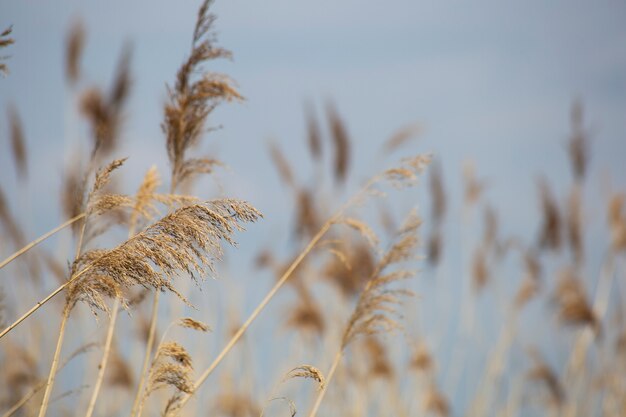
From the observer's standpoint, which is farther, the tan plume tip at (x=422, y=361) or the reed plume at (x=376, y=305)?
the tan plume tip at (x=422, y=361)

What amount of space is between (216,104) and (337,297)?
3253 mm

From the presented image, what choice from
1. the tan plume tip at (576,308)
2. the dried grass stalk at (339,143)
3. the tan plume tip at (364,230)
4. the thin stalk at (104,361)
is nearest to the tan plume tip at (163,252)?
the thin stalk at (104,361)

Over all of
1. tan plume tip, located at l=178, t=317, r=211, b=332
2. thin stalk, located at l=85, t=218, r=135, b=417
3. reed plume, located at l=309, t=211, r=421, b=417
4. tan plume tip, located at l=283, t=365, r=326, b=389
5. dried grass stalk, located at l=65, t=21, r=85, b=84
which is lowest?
thin stalk, located at l=85, t=218, r=135, b=417

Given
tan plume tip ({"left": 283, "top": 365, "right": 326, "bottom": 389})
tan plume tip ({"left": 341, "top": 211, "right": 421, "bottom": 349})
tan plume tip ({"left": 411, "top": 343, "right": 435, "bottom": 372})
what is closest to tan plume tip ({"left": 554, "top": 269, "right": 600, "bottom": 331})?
tan plume tip ({"left": 411, "top": 343, "right": 435, "bottom": 372})

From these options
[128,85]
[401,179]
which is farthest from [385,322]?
[128,85]

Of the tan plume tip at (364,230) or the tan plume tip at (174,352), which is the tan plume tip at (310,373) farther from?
the tan plume tip at (364,230)

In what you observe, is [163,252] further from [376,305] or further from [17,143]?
[17,143]

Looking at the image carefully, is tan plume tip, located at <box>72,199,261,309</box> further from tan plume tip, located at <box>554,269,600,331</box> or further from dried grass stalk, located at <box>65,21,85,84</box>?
tan plume tip, located at <box>554,269,600,331</box>

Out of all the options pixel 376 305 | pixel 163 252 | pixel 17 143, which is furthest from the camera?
pixel 17 143

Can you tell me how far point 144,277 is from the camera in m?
2.05

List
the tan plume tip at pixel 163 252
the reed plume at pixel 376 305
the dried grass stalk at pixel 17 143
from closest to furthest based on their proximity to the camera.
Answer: the tan plume tip at pixel 163 252
the reed plume at pixel 376 305
the dried grass stalk at pixel 17 143

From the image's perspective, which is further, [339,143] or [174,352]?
[339,143]

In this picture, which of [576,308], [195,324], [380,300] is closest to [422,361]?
[576,308]

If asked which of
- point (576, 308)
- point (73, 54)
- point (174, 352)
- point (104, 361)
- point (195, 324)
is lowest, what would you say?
point (104, 361)
